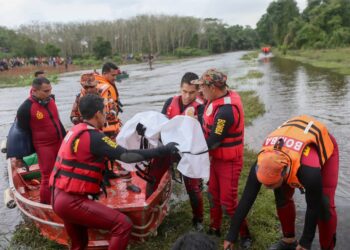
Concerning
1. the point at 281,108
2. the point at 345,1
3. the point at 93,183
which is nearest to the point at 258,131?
the point at 281,108

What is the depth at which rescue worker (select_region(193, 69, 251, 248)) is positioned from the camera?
382 centimetres

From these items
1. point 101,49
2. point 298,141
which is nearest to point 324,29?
point 101,49

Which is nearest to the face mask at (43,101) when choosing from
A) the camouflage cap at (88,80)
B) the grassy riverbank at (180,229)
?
the camouflage cap at (88,80)

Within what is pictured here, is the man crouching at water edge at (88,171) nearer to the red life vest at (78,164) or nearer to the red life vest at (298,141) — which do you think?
the red life vest at (78,164)

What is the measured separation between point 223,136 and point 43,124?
2671mm

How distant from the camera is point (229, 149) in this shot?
393cm

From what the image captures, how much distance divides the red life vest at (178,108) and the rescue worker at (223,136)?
382 millimetres

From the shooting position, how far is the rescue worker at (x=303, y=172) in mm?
2922

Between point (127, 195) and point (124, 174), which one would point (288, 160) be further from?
point (124, 174)

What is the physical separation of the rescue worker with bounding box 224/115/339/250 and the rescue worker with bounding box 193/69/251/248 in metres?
0.57

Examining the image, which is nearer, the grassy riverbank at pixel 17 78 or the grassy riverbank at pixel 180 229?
the grassy riverbank at pixel 180 229

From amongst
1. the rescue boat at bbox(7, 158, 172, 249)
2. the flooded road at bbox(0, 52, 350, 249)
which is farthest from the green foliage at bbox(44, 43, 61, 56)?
the rescue boat at bbox(7, 158, 172, 249)

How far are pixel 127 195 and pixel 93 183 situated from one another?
1912mm

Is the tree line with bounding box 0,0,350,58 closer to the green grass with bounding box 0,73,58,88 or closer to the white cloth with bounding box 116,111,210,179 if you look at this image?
the green grass with bounding box 0,73,58,88
